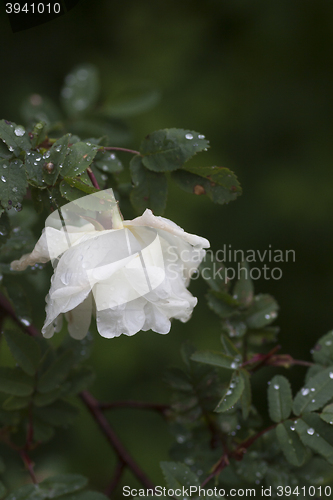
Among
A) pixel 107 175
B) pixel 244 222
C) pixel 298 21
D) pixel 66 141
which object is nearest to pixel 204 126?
pixel 244 222

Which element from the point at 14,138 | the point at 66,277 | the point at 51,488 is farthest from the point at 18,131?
the point at 51,488

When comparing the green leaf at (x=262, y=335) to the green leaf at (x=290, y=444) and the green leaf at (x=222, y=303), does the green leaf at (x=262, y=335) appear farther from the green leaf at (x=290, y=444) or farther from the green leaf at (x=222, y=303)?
the green leaf at (x=290, y=444)

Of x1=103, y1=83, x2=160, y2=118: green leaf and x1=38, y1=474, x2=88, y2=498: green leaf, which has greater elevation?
x1=103, y1=83, x2=160, y2=118: green leaf

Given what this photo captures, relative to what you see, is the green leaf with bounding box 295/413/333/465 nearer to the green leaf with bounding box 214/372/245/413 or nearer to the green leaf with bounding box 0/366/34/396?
the green leaf with bounding box 214/372/245/413

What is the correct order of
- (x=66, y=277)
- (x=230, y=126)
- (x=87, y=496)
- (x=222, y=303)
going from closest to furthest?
(x=66, y=277) → (x=87, y=496) → (x=222, y=303) → (x=230, y=126)

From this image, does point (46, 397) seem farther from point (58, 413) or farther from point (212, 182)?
point (212, 182)

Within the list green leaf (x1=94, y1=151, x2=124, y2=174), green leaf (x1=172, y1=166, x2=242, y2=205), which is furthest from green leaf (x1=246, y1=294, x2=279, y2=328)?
green leaf (x1=94, y1=151, x2=124, y2=174)

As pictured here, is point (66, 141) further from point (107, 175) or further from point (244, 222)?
point (244, 222)
